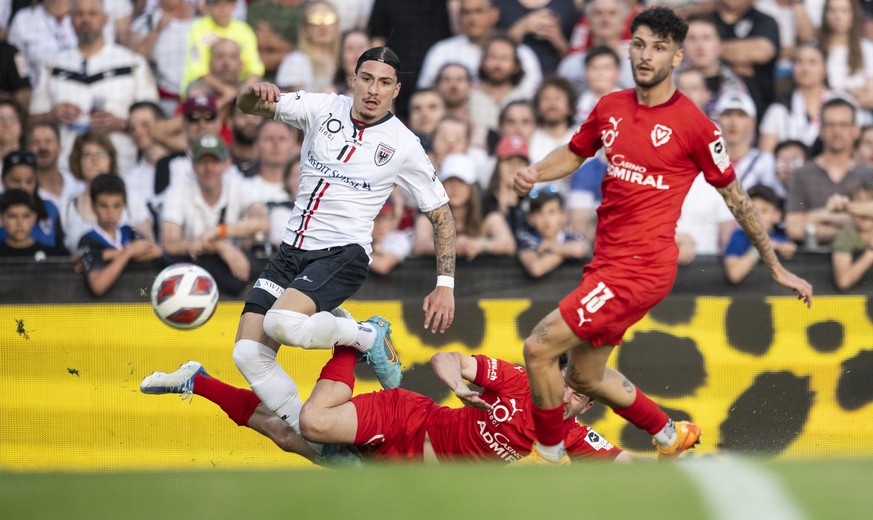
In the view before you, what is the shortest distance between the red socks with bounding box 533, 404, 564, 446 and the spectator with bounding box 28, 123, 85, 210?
169 inches

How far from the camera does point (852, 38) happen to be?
8891mm

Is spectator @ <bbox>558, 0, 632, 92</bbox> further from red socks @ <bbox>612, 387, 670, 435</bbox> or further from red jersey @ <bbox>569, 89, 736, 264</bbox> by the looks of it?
red socks @ <bbox>612, 387, 670, 435</bbox>

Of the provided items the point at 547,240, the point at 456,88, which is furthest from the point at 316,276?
the point at 456,88

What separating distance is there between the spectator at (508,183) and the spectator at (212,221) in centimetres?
160

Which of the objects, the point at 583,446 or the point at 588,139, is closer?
the point at 588,139

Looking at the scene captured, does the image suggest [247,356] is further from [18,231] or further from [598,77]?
[598,77]

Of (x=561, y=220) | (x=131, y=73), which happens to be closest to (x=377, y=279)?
(x=561, y=220)

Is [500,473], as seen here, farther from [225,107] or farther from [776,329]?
[225,107]

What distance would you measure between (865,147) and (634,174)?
3.66 m

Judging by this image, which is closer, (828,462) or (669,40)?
(828,462)

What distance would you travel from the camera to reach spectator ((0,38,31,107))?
910cm

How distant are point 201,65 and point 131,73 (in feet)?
1.79

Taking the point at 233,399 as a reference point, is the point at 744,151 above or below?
above

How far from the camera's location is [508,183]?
26.9 ft
